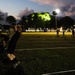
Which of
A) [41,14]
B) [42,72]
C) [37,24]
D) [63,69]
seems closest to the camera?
[42,72]

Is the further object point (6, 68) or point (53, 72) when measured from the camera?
point (53, 72)

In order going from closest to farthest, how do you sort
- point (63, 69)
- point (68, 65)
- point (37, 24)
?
point (63, 69), point (68, 65), point (37, 24)

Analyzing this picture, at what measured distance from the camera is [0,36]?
9281 millimetres

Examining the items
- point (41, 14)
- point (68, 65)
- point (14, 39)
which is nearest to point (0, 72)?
point (14, 39)

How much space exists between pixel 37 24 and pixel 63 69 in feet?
476

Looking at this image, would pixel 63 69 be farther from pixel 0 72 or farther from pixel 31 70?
pixel 0 72

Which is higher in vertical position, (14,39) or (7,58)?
(14,39)

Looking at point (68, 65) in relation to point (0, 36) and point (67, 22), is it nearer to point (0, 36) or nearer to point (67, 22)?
point (0, 36)

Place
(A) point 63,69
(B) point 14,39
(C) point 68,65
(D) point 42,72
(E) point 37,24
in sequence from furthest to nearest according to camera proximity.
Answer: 1. (E) point 37,24
2. (C) point 68,65
3. (A) point 63,69
4. (D) point 42,72
5. (B) point 14,39

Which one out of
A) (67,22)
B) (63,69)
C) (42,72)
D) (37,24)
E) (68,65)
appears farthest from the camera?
(67,22)

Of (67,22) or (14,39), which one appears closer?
(14,39)

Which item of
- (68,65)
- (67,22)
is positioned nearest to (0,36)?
(68,65)

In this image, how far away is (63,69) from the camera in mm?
A: 11734

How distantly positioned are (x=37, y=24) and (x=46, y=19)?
7763 millimetres
